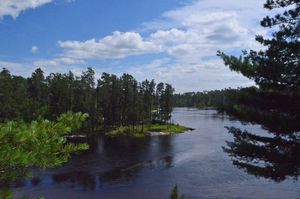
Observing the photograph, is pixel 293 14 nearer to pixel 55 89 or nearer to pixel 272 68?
pixel 272 68

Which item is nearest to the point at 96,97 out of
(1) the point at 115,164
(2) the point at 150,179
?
(1) the point at 115,164

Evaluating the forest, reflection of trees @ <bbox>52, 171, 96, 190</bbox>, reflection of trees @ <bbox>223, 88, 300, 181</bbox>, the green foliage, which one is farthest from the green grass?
the green foliage

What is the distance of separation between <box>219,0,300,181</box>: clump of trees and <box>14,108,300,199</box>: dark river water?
1641 cm

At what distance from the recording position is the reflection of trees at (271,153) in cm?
1836

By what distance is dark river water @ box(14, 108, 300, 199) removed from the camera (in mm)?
41906

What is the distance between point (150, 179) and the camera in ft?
159

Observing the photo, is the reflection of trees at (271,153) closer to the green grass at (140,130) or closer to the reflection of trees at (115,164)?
the reflection of trees at (115,164)

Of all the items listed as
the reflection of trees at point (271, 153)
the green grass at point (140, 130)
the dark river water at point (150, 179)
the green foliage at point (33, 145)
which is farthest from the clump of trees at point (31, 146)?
the green grass at point (140, 130)

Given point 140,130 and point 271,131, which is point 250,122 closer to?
point 271,131

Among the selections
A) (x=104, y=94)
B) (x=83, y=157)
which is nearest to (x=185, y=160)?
(x=83, y=157)

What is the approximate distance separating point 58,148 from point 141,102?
12046 cm

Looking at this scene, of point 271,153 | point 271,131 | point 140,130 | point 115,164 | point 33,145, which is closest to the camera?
point 33,145

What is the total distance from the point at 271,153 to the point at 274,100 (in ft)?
8.16

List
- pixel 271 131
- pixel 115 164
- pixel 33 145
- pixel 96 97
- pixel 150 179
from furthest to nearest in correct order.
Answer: pixel 96 97 < pixel 115 164 < pixel 150 179 < pixel 271 131 < pixel 33 145
